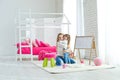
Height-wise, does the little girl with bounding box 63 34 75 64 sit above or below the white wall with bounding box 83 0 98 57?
below

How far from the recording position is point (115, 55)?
4.00 metres

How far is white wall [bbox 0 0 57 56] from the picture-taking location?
8.02m

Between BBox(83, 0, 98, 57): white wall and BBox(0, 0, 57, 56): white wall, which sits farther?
BBox(0, 0, 57, 56): white wall

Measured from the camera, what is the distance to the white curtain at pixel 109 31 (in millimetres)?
3996

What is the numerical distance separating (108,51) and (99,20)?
2.43 ft

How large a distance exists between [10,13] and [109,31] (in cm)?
467

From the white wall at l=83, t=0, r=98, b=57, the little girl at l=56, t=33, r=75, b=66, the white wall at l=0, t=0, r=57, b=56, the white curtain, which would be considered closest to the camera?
the white curtain

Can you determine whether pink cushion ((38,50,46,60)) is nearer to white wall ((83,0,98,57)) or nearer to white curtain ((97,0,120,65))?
white wall ((83,0,98,57))

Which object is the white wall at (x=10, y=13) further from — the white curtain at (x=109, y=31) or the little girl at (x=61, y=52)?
the white curtain at (x=109, y=31)

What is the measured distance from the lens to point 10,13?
813cm

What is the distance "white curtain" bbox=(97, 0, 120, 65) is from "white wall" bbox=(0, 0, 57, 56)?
3878 millimetres

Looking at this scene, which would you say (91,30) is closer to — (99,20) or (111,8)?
(99,20)

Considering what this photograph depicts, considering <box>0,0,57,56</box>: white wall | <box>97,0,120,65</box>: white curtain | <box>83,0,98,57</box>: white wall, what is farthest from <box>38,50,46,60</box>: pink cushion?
<box>0,0,57,56</box>: white wall

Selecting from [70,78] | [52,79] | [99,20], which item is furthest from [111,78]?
[99,20]
